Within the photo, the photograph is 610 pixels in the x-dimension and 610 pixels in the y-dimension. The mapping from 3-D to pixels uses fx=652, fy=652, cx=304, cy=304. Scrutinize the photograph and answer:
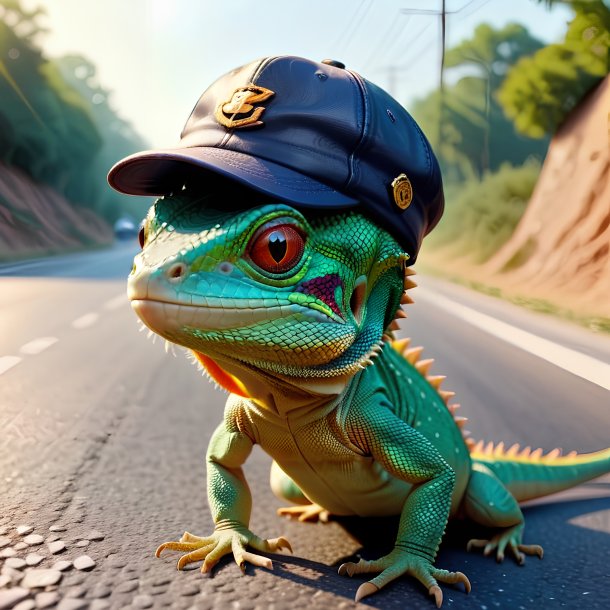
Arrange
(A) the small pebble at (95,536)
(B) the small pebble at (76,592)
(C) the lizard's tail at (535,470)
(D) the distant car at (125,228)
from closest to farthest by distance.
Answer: (B) the small pebble at (76,592)
(A) the small pebble at (95,536)
(D) the distant car at (125,228)
(C) the lizard's tail at (535,470)

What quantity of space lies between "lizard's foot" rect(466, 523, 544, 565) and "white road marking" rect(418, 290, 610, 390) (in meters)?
0.65

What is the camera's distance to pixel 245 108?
1.57m

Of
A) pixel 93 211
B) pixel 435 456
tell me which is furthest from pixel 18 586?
pixel 93 211

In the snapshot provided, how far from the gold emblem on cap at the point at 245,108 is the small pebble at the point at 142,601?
1.13 meters

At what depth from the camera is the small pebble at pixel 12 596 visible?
143 cm

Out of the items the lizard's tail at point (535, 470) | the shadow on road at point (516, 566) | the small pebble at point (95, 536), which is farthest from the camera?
the lizard's tail at point (535, 470)

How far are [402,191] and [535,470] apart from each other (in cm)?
136

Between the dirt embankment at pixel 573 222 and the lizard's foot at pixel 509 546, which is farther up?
the dirt embankment at pixel 573 222

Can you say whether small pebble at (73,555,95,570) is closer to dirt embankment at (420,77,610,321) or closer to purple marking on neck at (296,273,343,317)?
purple marking on neck at (296,273,343,317)

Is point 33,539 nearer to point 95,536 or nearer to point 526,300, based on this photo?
point 95,536

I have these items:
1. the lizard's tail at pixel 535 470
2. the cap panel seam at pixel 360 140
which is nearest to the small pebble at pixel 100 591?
the cap panel seam at pixel 360 140

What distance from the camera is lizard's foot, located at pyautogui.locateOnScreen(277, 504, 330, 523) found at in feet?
7.96

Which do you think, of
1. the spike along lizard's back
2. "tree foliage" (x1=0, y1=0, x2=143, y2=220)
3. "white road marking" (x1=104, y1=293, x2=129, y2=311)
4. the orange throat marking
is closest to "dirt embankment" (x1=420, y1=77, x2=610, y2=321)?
the spike along lizard's back

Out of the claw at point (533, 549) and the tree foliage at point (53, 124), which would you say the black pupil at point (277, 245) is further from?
the claw at point (533, 549)
